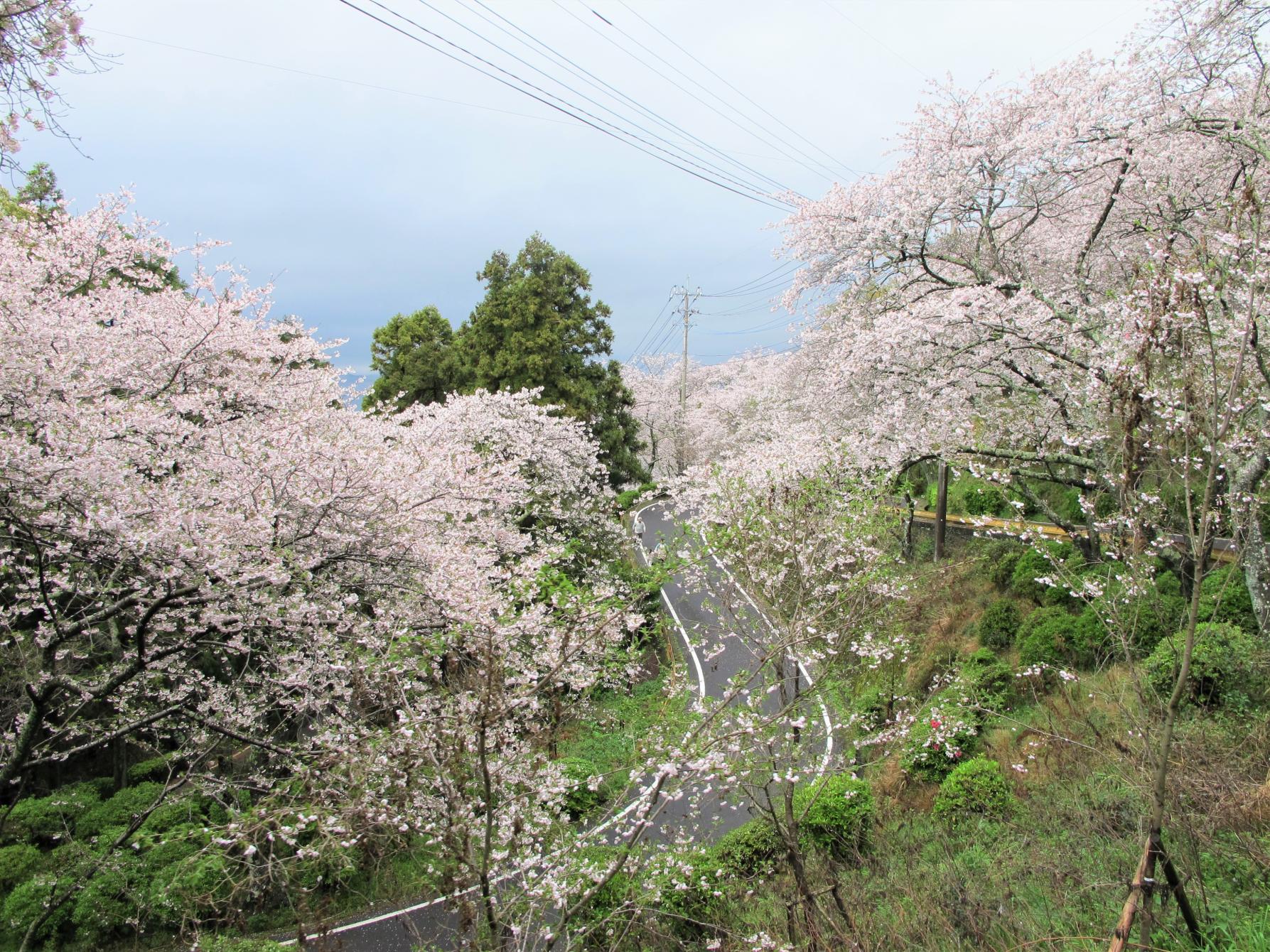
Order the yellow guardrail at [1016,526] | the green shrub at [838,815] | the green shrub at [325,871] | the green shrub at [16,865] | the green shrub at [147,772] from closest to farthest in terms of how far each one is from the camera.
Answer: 1. the yellow guardrail at [1016,526]
2. the green shrub at [325,871]
3. the green shrub at [838,815]
4. the green shrub at [16,865]
5. the green shrub at [147,772]

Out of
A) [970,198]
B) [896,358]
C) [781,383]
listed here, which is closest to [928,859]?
[896,358]

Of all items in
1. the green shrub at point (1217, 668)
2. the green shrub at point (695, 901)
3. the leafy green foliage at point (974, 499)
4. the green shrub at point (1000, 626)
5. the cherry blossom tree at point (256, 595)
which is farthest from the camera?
the leafy green foliage at point (974, 499)

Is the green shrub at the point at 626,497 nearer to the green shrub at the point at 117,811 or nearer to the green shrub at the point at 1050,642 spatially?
the green shrub at the point at 1050,642

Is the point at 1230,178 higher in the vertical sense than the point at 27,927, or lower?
higher

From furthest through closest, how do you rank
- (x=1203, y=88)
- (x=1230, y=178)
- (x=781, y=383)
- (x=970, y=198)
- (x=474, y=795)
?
(x=781, y=383) < (x=970, y=198) < (x=1230, y=178) < (x=1203, y=88) < (x=474, y=795)

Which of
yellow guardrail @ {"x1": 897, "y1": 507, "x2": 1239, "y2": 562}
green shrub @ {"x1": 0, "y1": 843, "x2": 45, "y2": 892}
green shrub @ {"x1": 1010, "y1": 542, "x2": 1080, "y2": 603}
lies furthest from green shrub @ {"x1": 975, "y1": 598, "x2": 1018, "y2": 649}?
green shrub @ {"x1": 0, "y1": 843, "x2": 45, "y2": 892}

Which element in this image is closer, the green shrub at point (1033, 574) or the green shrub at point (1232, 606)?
the green shrub at point (1232, 606)

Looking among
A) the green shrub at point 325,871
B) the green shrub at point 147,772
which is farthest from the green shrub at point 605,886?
the green shrub at point 147,772

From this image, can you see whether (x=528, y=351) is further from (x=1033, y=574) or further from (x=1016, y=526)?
(x=1016, y=526)

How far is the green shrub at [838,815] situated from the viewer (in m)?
7.91

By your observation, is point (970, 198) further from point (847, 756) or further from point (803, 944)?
point (803, 944)

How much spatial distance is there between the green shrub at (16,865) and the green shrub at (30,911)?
1.48 feet

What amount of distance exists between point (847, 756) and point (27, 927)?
9.22 meters

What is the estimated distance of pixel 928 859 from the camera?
675 cm
